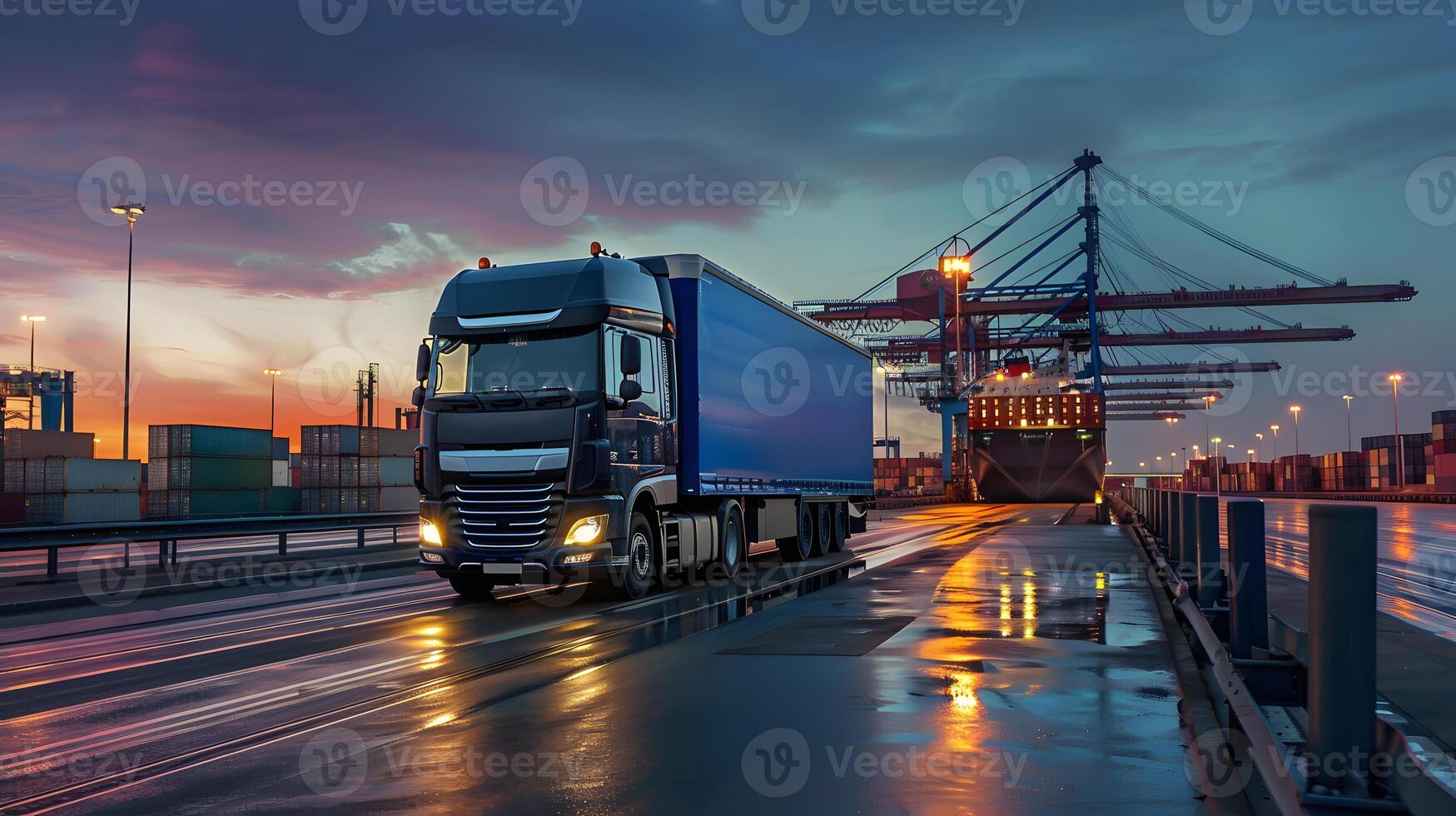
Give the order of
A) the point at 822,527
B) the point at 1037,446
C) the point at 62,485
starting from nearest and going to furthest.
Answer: the point at 822,527 → the point at 62,485 → the point at 1037,446

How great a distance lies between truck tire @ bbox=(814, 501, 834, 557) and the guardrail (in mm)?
7670

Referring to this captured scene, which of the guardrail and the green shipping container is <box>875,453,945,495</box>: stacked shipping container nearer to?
the green shipping container

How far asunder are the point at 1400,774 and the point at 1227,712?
7.41 feet

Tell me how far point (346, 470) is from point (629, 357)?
3073 centimetres

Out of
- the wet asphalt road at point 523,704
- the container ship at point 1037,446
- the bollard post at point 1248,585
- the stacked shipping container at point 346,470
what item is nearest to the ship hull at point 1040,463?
the container ship at point 1037,446

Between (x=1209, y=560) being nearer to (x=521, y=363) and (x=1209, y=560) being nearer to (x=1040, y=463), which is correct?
(x=521, y=363)

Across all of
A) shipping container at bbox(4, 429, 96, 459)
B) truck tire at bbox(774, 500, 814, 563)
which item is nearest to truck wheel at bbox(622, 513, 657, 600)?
truck tire at bbox(774, 500, 814, 563)

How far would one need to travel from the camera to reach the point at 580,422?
12.6m

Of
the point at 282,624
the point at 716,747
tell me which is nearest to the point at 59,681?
the point at 282,624

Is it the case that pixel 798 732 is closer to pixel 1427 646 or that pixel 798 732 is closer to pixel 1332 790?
pixel 1332 790

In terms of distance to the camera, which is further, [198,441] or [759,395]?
[198,441]

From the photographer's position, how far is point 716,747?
→ 6246 millimetres

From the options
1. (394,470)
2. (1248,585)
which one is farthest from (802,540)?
(394,470)

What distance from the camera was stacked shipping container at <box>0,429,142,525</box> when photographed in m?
38.1
